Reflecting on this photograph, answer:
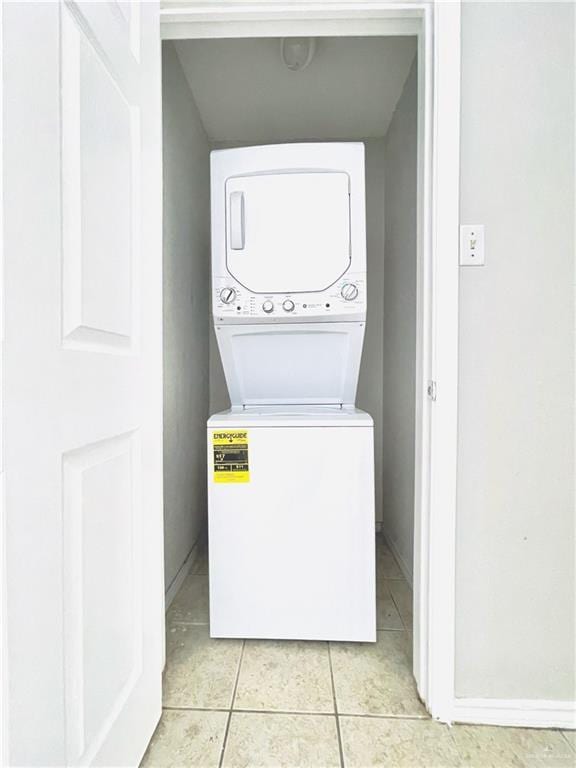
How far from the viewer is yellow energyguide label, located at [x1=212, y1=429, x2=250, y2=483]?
155cm

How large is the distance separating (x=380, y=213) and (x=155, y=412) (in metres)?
2.09

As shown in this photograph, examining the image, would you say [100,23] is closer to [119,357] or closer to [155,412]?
[119,357]

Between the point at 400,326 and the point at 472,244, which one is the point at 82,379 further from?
the point at 400,326

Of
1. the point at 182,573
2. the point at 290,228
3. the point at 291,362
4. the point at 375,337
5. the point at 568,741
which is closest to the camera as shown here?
the point at 568,741

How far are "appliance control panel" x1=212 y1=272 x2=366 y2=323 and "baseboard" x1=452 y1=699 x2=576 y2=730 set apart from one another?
1295 millimetres

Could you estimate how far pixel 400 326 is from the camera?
2.25 m

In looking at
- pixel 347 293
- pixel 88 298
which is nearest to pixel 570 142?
pixel 347 293

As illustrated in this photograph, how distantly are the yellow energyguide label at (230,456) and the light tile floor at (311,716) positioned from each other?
605 mm

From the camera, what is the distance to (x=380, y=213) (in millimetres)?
2686

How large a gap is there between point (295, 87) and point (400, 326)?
4.21 feet

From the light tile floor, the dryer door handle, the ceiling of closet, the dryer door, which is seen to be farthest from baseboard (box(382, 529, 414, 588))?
the ceiling of closet

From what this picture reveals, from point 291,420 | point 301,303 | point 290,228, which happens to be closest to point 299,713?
point 291,420

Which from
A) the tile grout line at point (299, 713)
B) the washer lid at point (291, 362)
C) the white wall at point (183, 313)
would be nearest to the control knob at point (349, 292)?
the washer lid at point (291, 362)

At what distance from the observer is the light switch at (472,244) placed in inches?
47.2
